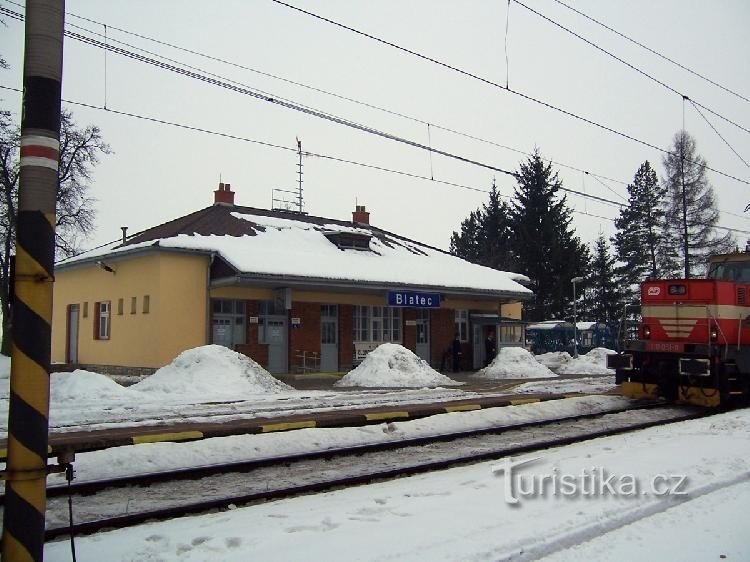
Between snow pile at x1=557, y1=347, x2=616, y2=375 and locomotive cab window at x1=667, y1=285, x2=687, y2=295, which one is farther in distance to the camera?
snow pile at x1=557, y1=347, x2=616, y2=375

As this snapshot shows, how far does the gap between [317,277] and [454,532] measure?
18.2 meters

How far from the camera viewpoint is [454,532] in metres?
5.61

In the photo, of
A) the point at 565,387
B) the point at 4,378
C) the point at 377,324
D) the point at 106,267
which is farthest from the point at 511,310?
the point at 4,378

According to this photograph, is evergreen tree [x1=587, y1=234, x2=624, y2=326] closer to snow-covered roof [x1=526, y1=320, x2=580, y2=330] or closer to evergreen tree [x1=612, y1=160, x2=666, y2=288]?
evergreen tree [x1=612, y1=160, x2=666, y2=288]

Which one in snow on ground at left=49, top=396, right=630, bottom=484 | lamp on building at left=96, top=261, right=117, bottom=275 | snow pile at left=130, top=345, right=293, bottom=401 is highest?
lamp on building at left=96, top=261, right=117, bottom=275

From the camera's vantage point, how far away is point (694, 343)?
14703 millimetres

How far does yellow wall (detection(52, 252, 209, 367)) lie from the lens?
22.4 m

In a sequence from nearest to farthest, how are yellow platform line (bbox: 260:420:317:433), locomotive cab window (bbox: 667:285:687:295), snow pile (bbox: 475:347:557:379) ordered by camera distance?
yellow platform line (bbox: 260:420:317:433), locomotive cab window (bbox: 667:285:687:295), snow pile (bbox: 475:347:557:379)

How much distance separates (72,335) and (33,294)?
26854 millimetres

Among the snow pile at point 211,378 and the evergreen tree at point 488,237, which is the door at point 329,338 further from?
the evergreen tree at point 488,237

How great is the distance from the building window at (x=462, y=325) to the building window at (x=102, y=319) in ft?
49.6

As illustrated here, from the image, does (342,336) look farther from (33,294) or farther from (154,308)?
(33,294)

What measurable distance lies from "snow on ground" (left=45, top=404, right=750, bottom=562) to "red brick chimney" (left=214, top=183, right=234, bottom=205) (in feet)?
82.0

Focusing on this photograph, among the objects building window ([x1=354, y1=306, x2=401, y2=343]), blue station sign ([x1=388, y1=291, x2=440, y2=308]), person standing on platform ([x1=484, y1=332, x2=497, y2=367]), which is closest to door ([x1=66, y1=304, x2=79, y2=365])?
building window ([x1=354, y1=306, x2=401, y2=343])
